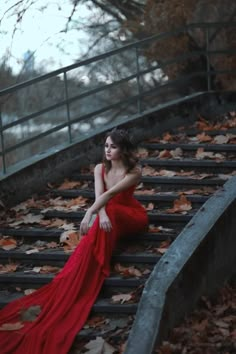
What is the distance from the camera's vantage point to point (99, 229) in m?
6.87

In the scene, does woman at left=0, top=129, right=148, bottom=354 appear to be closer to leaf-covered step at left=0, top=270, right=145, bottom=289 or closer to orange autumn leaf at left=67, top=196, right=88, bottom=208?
leaf-covered step at left=0, top=270, right=145, bottom=289

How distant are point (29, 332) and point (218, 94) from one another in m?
6.77

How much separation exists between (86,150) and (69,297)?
3.64 metres

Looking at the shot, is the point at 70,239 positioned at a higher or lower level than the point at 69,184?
lower

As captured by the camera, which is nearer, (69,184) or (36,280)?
(36,280)

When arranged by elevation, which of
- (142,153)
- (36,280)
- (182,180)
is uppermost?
(142,153)

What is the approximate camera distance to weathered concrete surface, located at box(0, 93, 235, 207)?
8.86 metres

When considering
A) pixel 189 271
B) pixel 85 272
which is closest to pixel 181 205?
pixel 189 271

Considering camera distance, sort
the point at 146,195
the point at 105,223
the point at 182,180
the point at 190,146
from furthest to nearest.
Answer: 1. the point at 190,146
2. the point at 182,180
3. the point at 146,195
4. the point at 105,223

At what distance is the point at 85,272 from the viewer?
6656mm

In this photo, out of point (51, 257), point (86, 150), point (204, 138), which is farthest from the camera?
point (204, 138)

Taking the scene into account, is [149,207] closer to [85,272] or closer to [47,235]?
[47,235]

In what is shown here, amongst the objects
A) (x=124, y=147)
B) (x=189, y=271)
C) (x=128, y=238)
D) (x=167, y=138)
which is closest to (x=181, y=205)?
(x=128, y=238)

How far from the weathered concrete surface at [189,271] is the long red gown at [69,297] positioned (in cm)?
64
